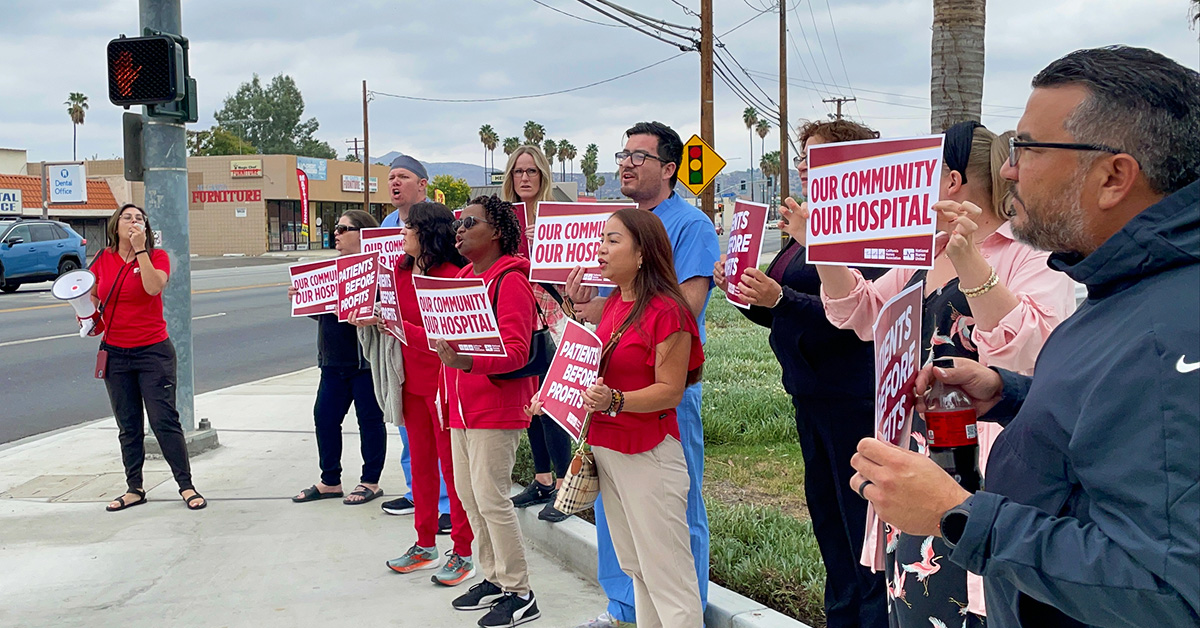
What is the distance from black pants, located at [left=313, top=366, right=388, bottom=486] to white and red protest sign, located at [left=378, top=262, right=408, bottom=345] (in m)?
1.15

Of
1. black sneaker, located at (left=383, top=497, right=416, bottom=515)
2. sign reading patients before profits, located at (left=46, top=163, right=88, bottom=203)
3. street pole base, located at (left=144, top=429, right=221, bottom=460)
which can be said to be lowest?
black sneaker, located at (left=383, top=497, right=416, bottom=515)

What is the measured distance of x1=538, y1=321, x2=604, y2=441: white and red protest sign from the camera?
3.62 m

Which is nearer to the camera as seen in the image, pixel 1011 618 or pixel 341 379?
pixel 1011 618

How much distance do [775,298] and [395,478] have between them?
4.41 m

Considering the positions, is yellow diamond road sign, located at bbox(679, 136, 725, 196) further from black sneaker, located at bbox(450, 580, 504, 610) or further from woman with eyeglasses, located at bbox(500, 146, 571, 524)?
black sneaker, located at bbox(450, 580, 504, 610)

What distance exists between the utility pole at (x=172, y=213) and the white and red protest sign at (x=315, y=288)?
200cm

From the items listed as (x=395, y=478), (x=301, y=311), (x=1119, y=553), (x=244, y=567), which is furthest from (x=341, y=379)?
(x=1119, y=553)

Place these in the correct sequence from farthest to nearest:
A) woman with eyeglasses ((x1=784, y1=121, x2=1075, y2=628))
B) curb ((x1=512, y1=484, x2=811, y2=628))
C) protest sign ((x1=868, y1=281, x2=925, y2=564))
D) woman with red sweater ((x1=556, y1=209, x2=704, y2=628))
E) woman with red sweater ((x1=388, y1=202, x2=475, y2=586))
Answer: woman with red sweater ((x1=388, y1=202, x2=475, y2=586)), curb ((x1=512, y1=484, x2=811, y2=628)), woman with red sweater ((x1=556, y1=209, x2=704, y2=628)), woman with eyeglasses ((x1=784, y1=121, x2=1075, y2=628)), protest sign ((x1=868, y1=281, x2=925, y2=564))

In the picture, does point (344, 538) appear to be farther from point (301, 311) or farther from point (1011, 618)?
point (1011, 618)

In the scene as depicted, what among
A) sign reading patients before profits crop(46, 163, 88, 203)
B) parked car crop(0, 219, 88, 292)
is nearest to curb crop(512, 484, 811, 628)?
parked car crop(0, 219, 88, 292)

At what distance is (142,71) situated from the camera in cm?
751

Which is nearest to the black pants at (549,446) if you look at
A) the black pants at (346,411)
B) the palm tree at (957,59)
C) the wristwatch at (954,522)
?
the black pants at (346,411)

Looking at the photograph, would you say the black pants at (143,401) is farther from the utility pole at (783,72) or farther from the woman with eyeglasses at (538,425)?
the utility pole at (783,72)

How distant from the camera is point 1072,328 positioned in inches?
65.8
